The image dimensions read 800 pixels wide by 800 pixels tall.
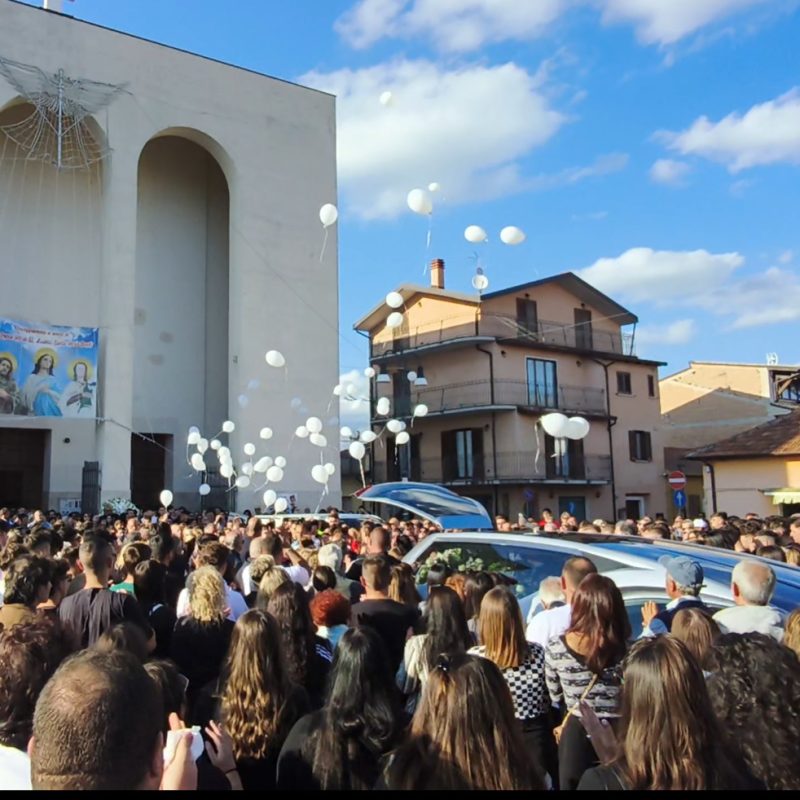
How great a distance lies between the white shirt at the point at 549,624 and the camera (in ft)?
14.1

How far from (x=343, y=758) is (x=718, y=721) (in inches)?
49.0

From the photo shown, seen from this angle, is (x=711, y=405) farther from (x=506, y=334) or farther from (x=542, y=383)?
(x=506, y=334)

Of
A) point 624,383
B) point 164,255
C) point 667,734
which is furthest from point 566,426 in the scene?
point 624,383

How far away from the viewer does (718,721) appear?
2.38 metres

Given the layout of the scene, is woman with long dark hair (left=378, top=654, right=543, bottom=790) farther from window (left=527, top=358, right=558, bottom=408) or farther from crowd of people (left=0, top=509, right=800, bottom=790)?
window (left=527, top=358, right=558, bottom=408)

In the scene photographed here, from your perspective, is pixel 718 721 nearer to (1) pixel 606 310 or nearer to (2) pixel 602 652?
(2) pixel 602 652

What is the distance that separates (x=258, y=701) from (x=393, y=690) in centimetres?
54

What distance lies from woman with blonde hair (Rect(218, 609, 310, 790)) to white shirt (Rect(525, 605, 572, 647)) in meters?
1.56

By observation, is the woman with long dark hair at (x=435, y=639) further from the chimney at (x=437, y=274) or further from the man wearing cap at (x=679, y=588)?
the chimney at (x=437, y=274)

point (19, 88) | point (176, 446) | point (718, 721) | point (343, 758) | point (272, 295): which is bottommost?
point (343, 758)

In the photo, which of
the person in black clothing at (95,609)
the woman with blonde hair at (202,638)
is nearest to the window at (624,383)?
the person in black clothing at (95,609)

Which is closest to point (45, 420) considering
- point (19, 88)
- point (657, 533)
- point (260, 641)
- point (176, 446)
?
point (176, 446)

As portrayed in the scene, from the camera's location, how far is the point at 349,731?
2805 millimetres

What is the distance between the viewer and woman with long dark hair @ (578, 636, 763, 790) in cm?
226
